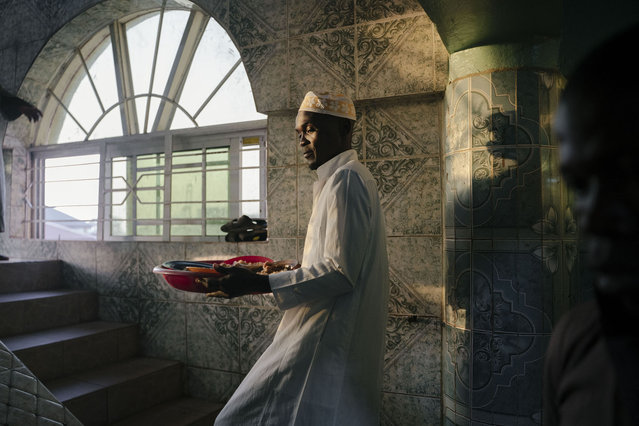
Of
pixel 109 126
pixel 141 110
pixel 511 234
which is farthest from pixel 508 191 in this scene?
pixel 109 126

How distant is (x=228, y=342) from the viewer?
12.0 ft

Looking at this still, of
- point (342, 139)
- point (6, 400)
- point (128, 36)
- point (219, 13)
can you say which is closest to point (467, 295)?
point (342, 139)

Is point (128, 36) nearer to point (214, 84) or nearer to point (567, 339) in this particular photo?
point (214, 84)

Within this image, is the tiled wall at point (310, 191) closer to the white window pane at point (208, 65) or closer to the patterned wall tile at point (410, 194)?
the patterned wall tile at point (410, 194)

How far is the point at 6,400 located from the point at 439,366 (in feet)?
7.64

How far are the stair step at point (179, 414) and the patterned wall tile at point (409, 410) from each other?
136cm

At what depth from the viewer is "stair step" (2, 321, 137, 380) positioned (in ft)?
11.1

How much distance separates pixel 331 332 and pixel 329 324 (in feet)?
0.10

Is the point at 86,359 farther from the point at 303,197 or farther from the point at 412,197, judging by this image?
the point at 412,197

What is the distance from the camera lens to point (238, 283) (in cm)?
172

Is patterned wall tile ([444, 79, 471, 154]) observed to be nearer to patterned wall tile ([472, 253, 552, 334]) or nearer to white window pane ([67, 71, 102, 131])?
patterned wall tile ([472, 253, 552, 334])

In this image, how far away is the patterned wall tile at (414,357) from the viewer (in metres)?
2.93

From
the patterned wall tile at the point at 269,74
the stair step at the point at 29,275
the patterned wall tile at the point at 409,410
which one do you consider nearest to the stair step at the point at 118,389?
the stair step at the point at 29,275

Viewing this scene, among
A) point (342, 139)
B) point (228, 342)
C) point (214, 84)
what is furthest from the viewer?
point (214, 84)
